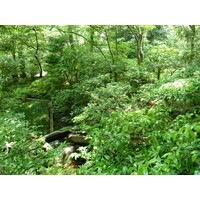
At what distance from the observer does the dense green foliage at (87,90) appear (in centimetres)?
139

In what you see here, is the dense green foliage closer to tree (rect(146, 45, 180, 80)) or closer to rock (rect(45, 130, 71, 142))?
tree (rect(146, 45, 180, 80))

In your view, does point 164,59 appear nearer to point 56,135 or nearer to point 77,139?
point 77,139

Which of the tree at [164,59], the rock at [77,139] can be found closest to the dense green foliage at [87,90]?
the tree at [164,59]

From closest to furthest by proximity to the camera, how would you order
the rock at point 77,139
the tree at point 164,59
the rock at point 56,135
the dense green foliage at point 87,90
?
1. the dense green foliage at point 87,90
2. the rock at point 77,139
3. the rock at point 56,135
4. the tree at point 164,59

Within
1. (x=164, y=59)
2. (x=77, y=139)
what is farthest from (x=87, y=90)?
(x=164, y=59)

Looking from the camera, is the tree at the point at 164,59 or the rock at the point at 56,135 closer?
the rock at the point at 56,135

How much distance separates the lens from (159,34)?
686 centimetres

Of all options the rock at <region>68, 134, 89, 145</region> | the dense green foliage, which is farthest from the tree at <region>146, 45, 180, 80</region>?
the rock at <region>68, 134, 89, 145</region>

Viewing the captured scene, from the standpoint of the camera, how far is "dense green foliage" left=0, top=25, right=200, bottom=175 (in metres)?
1.39

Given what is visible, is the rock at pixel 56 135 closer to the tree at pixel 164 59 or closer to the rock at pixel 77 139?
the rock at pixel 77 139
